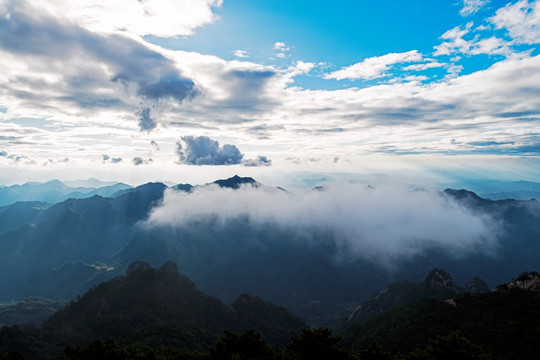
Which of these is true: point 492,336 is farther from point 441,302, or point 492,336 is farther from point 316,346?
point 316,346

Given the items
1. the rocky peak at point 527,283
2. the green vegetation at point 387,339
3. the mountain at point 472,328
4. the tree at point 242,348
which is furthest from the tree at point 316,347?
the rocky peak at point 527,283

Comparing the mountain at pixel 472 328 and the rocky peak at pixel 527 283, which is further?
the rocky peak at pixel 527 283

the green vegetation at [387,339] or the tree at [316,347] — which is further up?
the tree at [316,347]

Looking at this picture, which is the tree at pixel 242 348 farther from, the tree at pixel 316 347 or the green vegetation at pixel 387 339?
the tree at pixel 316 347

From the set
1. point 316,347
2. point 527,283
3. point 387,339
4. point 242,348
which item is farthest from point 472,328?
point 242,348

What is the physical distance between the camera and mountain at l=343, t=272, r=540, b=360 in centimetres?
7225

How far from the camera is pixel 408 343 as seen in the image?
12175 cm

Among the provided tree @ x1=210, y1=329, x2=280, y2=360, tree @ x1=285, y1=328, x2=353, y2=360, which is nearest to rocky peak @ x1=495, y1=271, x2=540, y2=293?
tree @ x1=285, y1=328, x2=353, y2=360

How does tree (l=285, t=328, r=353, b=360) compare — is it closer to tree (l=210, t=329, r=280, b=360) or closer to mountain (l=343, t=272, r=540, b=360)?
tree (l=210, t=329, r=280, b=360)

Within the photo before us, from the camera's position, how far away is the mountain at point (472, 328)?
72.2 m

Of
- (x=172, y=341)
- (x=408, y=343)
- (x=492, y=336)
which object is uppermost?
(x=492, y=336)

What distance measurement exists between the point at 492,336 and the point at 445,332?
20.7 meters

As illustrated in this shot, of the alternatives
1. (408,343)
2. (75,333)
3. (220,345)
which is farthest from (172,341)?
(408,343)

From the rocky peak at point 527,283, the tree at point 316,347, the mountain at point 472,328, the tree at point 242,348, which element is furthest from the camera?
the rocky peak at point 527,283
